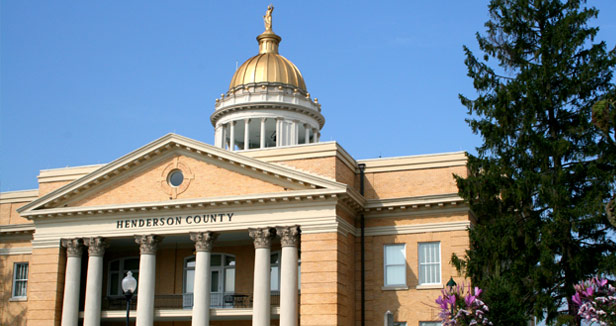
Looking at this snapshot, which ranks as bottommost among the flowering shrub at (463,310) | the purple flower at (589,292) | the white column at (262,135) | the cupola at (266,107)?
the flowering shrub at (463,310)

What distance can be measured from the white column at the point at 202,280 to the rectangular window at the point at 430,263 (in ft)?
29.1

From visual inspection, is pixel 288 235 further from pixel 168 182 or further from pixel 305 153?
pixel 168 182

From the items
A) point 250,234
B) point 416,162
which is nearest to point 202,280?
point 250,234

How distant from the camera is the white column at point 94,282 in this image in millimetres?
36094

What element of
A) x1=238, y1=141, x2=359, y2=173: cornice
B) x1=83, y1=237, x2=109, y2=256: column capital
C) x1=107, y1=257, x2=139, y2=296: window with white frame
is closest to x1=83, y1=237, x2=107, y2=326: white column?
x1=83, y1=237, x2=109, y2=256: column capital

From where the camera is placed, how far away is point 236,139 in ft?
171

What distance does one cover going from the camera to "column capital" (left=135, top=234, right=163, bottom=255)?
3572 centimetres

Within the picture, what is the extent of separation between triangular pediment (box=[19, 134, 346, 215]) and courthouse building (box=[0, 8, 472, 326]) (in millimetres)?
56

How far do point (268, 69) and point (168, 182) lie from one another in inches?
677

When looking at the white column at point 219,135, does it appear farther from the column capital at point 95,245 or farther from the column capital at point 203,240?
the column capital at point 203,240

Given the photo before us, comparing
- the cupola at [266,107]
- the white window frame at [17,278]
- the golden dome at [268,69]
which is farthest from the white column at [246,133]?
the white window frame at [17,278]

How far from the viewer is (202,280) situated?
3450cm

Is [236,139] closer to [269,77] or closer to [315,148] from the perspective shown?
[269,77]

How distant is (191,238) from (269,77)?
1829 centimetres
